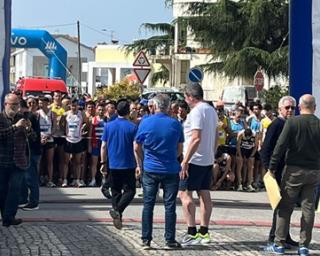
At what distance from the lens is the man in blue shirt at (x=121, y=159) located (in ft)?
36.4

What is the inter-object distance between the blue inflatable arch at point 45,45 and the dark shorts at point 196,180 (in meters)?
30.6

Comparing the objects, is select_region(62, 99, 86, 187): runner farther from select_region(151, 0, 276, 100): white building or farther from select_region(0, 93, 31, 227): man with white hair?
select_region(151, 0, 276, 100): white building

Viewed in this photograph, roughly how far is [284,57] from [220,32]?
4.40 m

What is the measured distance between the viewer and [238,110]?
17.3 metres

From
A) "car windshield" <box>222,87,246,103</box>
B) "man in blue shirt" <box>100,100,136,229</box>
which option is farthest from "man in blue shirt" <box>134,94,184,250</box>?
"car windshield" <box>222,87,246,103</box>

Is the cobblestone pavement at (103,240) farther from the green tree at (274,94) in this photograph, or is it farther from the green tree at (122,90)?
the green tree at (122,90)

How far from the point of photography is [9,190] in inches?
428

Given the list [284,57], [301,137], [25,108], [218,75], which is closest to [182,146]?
[301,137]

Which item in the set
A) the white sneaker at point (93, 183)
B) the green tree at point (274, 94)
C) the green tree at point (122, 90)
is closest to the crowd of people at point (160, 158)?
the white sneaker at point (93, 183)

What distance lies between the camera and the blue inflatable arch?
39.8m

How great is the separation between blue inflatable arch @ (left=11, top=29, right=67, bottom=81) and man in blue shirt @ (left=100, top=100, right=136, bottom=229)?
28.9 meters

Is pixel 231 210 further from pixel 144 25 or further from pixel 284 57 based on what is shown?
pixel 144 25

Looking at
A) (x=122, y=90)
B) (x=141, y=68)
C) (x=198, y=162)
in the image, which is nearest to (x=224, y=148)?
(x=198, y=162)

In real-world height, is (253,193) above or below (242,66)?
below
